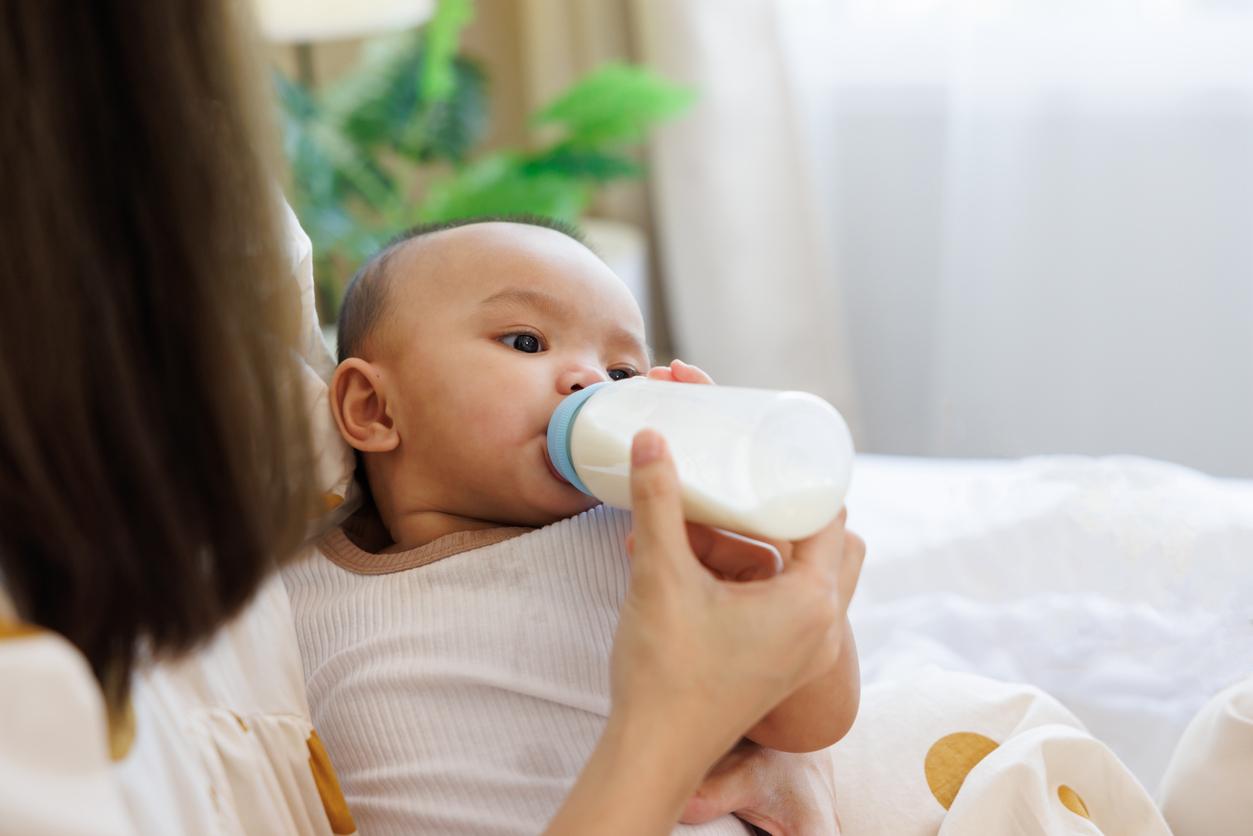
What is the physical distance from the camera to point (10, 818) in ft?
1.55

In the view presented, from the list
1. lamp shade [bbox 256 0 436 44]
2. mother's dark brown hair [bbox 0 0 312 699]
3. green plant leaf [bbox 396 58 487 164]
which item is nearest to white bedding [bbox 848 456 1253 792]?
mother's dark brown hair [bbox 0 0 312 699]

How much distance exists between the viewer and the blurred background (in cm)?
248

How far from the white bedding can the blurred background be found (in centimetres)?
127

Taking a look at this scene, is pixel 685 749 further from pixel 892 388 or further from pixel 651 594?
pixel 892 388

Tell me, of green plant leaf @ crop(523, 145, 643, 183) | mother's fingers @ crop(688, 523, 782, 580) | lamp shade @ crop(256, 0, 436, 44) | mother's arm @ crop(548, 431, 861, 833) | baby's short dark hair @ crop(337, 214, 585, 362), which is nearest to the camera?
mother's arm @ crop(548, 431, 861, 833)

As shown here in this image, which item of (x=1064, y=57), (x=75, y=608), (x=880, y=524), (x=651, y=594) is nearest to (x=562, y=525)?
(x=651, y=594)

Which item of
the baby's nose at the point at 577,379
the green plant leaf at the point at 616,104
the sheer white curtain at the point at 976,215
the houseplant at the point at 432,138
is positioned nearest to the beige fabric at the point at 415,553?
the baby's nose at the point at 577,379

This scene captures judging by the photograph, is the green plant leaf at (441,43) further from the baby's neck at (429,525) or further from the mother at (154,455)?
the mother at (154,455)

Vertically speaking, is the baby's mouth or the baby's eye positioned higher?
the baby's eye

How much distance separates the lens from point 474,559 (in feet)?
3.00

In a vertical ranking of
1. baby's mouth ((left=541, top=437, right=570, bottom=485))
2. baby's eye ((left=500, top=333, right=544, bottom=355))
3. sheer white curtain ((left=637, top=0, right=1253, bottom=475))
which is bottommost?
sheer white curtain ((left=637, top=0, right=1253, bottom=475))

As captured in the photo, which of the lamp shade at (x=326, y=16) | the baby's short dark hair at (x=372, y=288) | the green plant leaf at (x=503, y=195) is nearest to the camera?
the baby's short dark hair at (x=372, y=288)

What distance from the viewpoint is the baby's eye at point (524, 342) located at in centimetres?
99

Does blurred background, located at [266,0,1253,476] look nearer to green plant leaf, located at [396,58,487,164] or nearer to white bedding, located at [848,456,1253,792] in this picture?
green plant leaf, located at [396,58,487,164]
